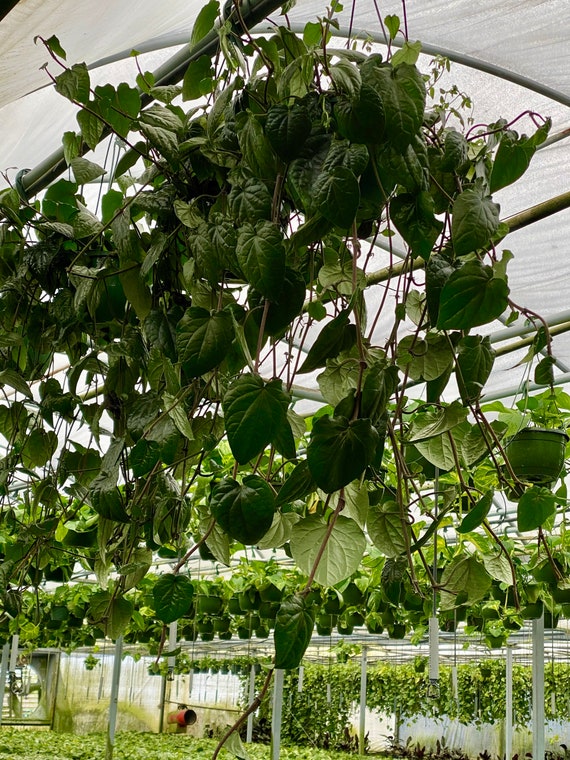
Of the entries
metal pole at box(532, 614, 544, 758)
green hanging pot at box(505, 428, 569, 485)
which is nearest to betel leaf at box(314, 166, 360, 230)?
green hanging pot at box(505, 428, 569, 485)

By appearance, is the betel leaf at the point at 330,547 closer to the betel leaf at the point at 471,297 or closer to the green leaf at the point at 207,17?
the betel leaf at the point at 471,297

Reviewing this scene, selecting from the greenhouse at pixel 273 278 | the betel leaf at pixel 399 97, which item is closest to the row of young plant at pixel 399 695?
the greenhouse at pixel 273 278

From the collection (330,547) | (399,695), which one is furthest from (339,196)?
(399,695)

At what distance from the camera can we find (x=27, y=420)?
1589 mm

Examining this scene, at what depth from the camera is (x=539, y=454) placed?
1.53m

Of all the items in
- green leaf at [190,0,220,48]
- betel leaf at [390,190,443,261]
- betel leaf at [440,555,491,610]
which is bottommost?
betel leaf at [440,555,491,610]

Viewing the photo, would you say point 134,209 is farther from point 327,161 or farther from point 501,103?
point 501,103

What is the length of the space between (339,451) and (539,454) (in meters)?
0.91

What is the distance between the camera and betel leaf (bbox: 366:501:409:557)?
979 millimetres

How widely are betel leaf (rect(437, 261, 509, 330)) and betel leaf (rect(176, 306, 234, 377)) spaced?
0.73 ft

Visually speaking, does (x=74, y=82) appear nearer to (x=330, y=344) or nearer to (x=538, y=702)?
(x=330, y=344)

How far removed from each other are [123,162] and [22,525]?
72 centimetres

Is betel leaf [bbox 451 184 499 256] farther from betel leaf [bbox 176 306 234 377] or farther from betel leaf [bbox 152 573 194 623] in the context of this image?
betel leaf [bbox 152 573 194 623]

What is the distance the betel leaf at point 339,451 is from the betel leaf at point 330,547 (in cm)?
8
